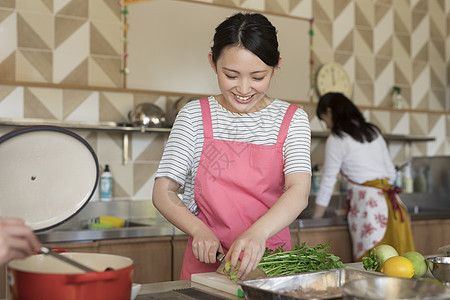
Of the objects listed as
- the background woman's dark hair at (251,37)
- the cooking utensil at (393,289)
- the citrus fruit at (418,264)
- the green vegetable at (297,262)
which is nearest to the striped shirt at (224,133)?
the background woman's dark hair at (251,37)

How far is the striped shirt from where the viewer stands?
1.58 metres

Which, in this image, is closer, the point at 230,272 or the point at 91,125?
the point at 230,272

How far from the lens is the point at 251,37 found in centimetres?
149

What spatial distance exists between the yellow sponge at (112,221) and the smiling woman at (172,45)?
2.54 feet

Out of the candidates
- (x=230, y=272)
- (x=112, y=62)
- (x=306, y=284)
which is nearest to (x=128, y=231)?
(x=112, y=62)

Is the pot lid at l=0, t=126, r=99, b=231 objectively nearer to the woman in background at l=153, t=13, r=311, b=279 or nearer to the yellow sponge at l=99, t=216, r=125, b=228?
the woman in background at l=153, t=13, r=311, b=279

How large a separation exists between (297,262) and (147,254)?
4.95 ft

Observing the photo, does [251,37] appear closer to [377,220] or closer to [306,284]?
[306,284]

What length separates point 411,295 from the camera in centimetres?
98

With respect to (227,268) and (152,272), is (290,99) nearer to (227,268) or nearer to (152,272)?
(152,272)

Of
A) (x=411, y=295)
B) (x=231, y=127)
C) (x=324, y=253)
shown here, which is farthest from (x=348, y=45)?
(x=411, y=295)

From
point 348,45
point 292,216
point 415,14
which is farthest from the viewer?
point 415,14

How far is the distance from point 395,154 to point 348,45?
36.1 inches

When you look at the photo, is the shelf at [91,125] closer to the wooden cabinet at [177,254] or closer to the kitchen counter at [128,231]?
the kitchen counter at [128,231]
